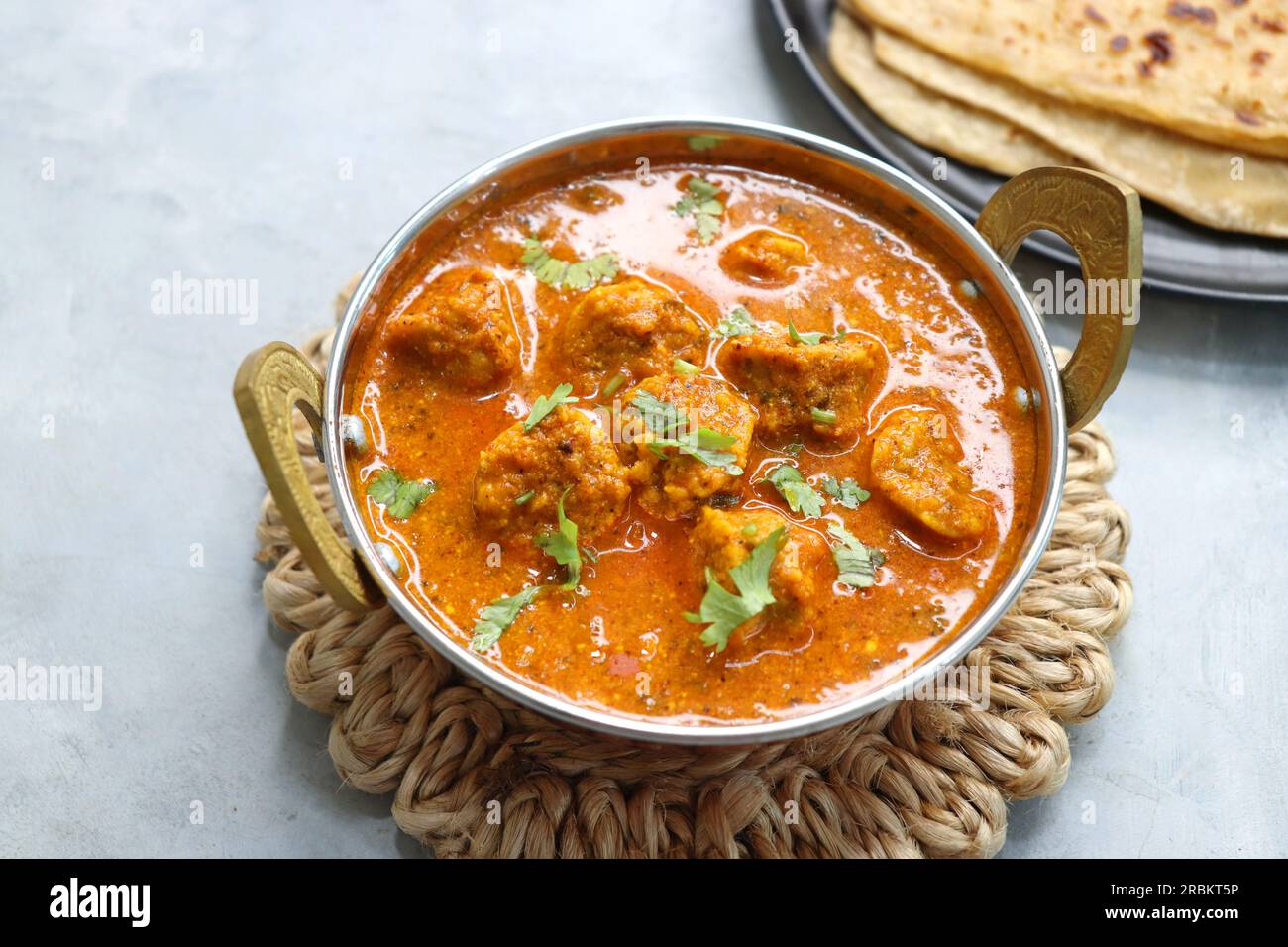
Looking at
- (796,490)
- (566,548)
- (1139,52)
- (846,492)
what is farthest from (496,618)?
(1139,52)

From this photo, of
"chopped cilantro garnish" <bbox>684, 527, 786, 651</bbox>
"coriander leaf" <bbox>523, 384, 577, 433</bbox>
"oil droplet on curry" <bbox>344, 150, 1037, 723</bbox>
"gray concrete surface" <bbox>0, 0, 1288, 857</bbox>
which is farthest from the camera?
"gray concrete surface" <bbox>0, 0, 1288, 857</bbox>

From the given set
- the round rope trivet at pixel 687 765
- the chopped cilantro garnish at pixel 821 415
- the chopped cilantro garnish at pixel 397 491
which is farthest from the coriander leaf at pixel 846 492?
the chopped cilantro garnish at pixel 397 491

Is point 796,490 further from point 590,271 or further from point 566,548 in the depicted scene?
point 590,271

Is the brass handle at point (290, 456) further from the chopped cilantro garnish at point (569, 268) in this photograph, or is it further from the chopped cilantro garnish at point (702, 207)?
the chopped cilantro garnish at point (702, 207)

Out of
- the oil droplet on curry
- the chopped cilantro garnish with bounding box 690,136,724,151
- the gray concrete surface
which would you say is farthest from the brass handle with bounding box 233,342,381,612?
the chopped cilantro garnish with bounding box 690,136,724,151

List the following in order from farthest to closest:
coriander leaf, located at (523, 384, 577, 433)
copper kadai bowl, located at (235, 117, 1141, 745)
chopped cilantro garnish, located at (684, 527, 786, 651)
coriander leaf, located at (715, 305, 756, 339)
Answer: coriander leaf, located at (715, 305, 756, 339) < coriander leaf, located at (523, 384, 577, 433) < chopped cilantro garnish, located at (684, 527, 786, 651) < copper kadai bowl, located at (235, 117, 1141, 745)

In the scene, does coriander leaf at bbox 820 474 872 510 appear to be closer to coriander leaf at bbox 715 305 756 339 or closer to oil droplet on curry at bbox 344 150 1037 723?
oil droplet on curry at bbox 344 150 1037 723

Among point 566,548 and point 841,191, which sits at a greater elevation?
point 841,191
